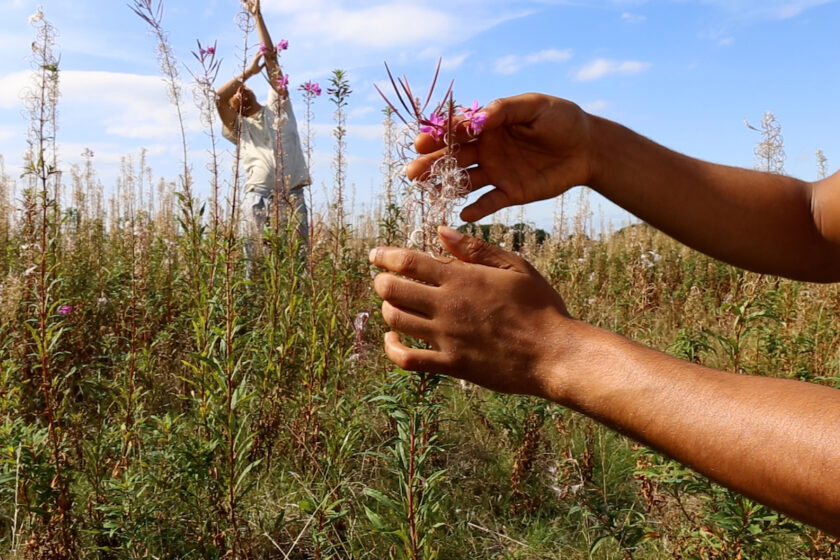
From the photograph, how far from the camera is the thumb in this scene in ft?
4.32

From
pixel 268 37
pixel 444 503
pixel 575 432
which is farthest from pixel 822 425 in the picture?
pixel 268 37

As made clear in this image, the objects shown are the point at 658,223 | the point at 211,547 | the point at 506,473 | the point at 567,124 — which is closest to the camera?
the point at 567,124

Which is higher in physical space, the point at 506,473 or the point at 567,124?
the point at 567,124

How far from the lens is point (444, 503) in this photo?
3041 mm

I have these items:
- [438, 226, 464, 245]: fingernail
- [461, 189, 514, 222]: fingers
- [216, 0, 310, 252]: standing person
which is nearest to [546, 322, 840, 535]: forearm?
[438, 226, 464, 245]: fingernail

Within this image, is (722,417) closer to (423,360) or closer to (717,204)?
(423,360)

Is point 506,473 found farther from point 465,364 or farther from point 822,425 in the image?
point 822,425

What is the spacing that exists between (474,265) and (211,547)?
6.55 ft

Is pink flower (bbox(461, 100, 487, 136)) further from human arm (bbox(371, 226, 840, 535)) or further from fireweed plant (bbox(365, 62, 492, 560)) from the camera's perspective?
human arm (bbox(371, 226, 840, 535))

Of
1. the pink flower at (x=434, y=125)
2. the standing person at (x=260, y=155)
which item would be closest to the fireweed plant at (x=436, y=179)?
the pink flower at (x=434, y=125)

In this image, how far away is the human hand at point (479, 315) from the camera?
1229mm

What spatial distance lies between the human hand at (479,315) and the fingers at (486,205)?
40cm

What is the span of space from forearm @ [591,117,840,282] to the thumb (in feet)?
2.80

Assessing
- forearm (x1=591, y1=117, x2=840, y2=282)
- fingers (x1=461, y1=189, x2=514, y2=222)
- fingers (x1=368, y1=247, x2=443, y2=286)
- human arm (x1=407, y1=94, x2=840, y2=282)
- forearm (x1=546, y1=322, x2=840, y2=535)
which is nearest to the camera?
forearm (x1=546, y1=322, x2=840, y2=535)
